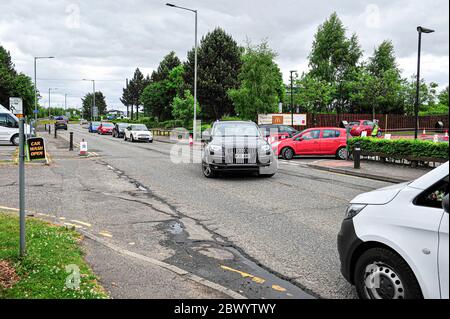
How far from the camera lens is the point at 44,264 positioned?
15.4 feet

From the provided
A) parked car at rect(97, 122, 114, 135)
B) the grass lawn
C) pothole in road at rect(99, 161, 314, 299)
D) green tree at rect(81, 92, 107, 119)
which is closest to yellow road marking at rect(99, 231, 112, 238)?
the grass lawn

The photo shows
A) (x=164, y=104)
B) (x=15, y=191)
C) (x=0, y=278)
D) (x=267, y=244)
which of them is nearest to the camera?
(x=0, y=278)

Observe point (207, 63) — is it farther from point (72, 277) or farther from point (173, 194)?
point (72, 277)

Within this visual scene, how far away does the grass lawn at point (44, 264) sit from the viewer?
13.2ft

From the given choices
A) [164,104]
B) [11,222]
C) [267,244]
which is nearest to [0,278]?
[11,222]

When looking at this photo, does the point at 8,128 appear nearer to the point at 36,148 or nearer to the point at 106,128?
the point at 36,148

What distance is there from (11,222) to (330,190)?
7.50m

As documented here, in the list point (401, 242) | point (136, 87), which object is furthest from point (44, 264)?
point (136, 87)

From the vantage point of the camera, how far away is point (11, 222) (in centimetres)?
660

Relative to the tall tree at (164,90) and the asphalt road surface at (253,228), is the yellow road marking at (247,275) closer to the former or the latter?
the asphalt road surface at (253,228)

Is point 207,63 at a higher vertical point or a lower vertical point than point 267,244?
higher

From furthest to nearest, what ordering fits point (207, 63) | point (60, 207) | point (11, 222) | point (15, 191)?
point (207, 63) → point (15, 191) → point (60, 207) → point (11, 222)

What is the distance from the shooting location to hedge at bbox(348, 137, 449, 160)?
14938 millimetres

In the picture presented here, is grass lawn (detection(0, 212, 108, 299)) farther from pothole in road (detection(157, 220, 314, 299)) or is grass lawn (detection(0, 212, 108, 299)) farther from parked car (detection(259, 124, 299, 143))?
parked car (detection(259, 124, 299, 143))
